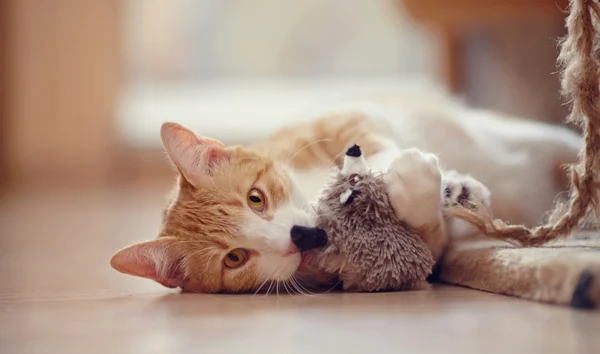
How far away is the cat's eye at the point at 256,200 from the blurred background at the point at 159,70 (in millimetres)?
3442

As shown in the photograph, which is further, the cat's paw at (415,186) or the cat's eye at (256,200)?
the cat's eye at (256,200)

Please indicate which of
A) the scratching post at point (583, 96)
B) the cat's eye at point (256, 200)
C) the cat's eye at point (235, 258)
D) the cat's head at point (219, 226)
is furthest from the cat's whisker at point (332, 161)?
the scratching post at point (583, 96)

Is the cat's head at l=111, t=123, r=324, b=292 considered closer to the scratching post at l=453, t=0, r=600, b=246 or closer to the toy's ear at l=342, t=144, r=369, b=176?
the toy's ear at l=342, t=144, r=369, b=176

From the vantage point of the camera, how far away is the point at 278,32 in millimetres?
5387

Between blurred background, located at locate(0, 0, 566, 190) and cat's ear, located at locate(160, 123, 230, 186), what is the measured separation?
3.38 m

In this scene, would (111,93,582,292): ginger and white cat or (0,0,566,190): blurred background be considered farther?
(0,0,566,190): blurred background

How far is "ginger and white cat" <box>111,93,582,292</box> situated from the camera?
1.18m

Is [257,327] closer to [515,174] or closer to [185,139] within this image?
[185,139]

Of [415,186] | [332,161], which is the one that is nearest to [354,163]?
[415,186]

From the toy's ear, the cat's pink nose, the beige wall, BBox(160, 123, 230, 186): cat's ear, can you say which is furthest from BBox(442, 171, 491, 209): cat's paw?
the beige wall

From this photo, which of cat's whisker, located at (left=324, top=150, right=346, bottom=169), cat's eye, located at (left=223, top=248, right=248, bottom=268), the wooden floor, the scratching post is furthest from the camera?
cat's whisker, located at (left=324, top=150, right=346, bottom=169)

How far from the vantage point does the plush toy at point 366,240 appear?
109cm

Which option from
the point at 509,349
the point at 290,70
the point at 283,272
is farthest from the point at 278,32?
the point at 509,349

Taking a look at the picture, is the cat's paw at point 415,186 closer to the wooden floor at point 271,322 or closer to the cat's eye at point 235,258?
the wooden floor at point 271,322
